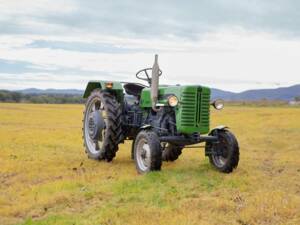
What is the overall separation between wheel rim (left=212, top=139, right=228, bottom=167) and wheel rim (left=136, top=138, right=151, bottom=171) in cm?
174

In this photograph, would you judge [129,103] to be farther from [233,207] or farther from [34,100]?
[34,100]

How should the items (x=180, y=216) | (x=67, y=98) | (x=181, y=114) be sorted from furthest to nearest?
(x=67, y=98) → (x=181, y=114) → (x=180, y=216)

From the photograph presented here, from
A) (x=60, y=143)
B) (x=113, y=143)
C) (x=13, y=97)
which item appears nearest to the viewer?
(x=113, y=143)

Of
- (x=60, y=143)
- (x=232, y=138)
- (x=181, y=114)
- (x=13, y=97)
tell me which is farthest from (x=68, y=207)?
(x=13, y=97)

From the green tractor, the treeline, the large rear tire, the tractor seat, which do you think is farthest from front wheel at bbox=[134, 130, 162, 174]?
the treeline

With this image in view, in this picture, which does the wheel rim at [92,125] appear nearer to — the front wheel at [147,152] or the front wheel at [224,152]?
the front wheel at [147,152]

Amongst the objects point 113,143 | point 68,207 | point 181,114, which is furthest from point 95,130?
point 68,207

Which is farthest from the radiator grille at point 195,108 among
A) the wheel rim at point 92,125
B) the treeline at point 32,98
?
the treeline at point 32,98

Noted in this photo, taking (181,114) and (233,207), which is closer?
(233,207)

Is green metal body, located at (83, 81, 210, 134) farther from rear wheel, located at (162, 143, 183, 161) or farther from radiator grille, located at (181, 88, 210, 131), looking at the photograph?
rear wheel, located at (162, 143, 183, 161)

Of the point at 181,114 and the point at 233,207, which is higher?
the point at 181,114

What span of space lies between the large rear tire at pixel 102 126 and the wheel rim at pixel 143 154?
54.1 inches

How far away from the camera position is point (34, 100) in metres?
92.4

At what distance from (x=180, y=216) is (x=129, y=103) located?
242 inches
